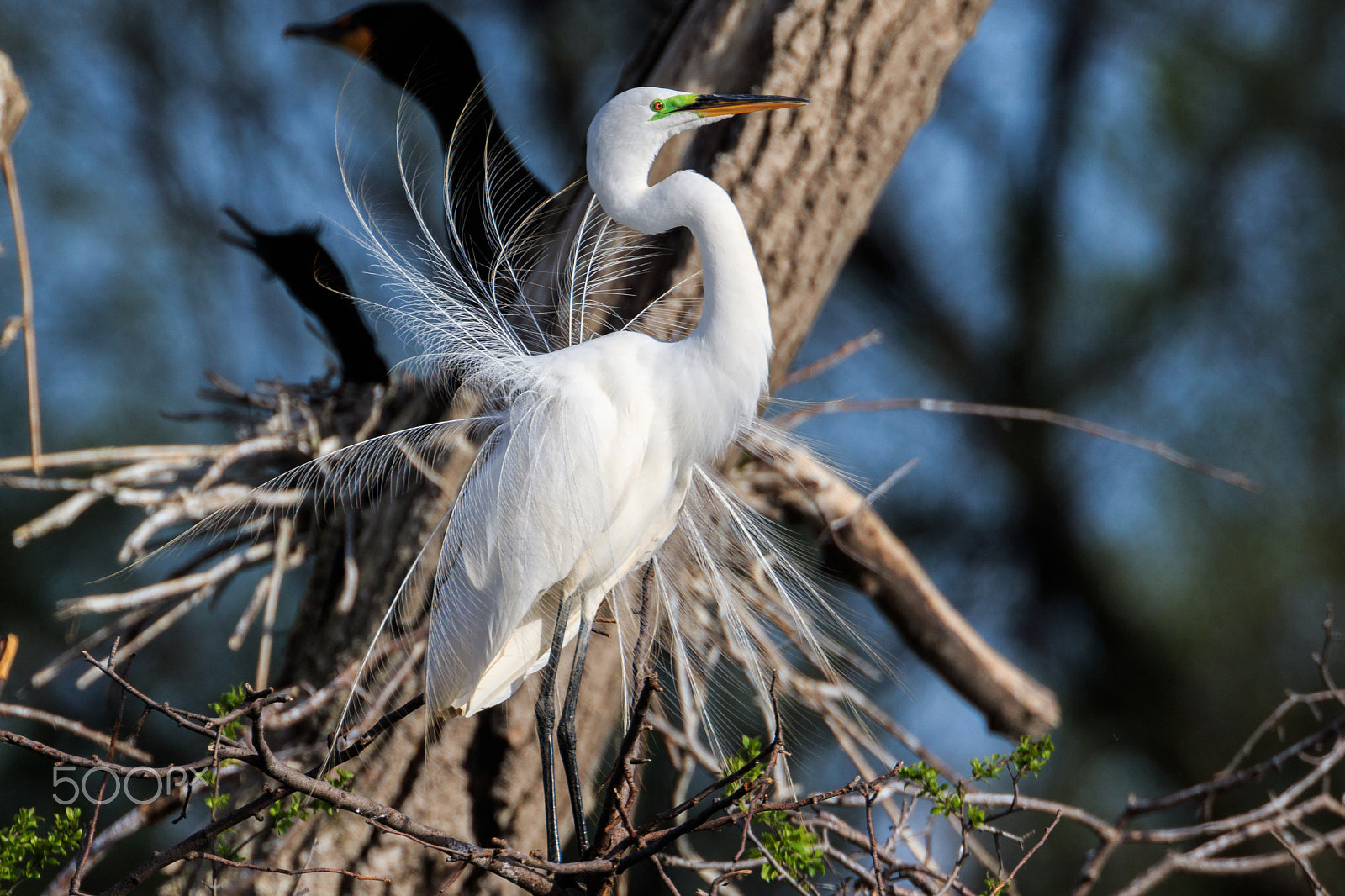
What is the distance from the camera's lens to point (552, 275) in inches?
52.9

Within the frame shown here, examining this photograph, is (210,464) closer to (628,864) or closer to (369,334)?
(369,334)

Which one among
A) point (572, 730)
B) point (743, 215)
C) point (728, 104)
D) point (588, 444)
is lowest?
point (572, 730)

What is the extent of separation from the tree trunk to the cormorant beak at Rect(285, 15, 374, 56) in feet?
2.62

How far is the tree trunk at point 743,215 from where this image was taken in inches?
49.0

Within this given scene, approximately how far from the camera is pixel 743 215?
4.27ft

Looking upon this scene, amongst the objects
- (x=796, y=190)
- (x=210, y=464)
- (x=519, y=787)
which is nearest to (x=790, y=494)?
(x=796, y=190)

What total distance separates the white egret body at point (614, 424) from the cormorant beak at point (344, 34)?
1.20 m

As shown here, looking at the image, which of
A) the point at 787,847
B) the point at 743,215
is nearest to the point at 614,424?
the point at 787,847

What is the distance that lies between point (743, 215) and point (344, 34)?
1.10 m

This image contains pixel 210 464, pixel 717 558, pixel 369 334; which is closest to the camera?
pixel 717 558

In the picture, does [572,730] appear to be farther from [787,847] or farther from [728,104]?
[728,104]

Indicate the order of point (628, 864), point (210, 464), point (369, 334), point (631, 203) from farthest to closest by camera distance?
point (369, 334) < point (210, 464) < point (631, 203) < point (628, 864)

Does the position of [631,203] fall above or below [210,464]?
above

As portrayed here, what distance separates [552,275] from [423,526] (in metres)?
0.40
